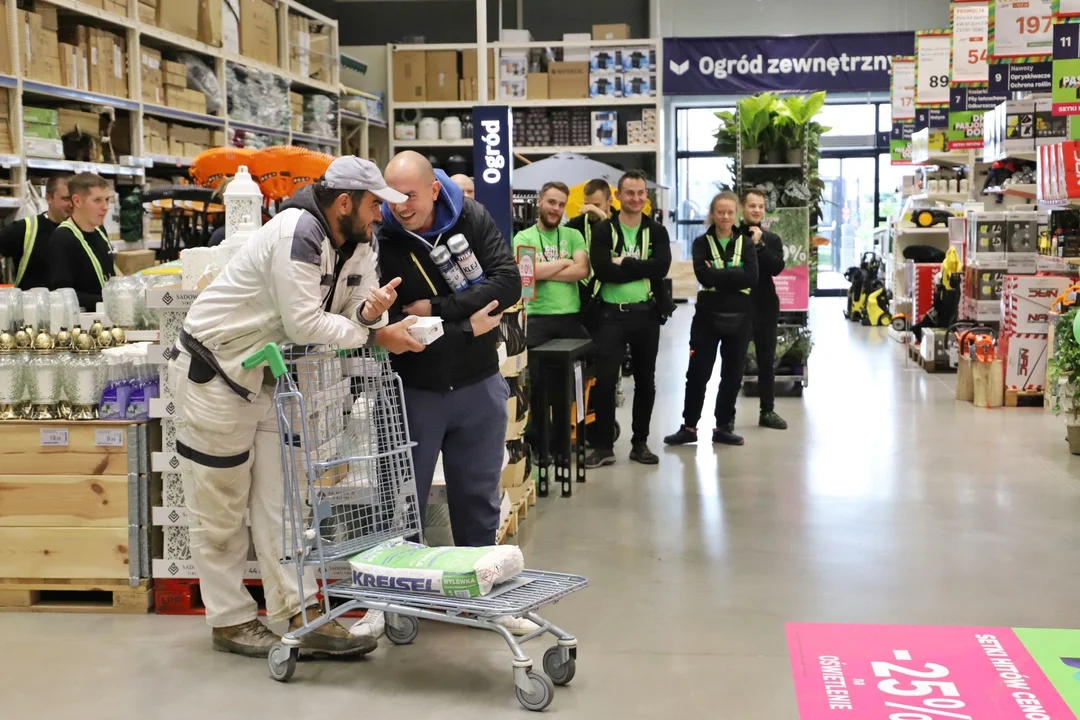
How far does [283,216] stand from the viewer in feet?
11.9

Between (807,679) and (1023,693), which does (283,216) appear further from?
(1023,693)

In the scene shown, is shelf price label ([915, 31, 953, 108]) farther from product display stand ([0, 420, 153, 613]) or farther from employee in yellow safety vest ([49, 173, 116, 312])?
product display stand ([0, 420, 153, 613])

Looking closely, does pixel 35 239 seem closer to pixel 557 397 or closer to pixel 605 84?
pixel 557 397

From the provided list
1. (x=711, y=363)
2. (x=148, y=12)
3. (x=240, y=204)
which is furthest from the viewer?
(x=148, y=12)

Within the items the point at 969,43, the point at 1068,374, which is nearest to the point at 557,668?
the point at 1068,374

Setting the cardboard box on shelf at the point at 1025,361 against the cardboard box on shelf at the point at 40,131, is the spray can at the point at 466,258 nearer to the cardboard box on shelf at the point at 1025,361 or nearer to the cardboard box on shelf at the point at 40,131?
the cardboard box on shelf at the point at 40,131

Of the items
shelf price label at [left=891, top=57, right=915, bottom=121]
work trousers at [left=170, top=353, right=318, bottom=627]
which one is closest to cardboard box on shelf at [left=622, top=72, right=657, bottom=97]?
shelf price label at [left=891, top=57, right=915, bottom=121]

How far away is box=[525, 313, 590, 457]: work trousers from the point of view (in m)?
6.41

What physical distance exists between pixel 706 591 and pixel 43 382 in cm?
259

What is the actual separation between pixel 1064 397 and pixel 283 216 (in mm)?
5253

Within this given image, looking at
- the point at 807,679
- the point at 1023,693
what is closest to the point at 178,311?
the point at 807,679

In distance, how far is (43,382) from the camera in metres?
4.47

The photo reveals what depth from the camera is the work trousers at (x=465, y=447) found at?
409cm

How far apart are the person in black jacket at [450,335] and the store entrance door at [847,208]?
18.0 meters
